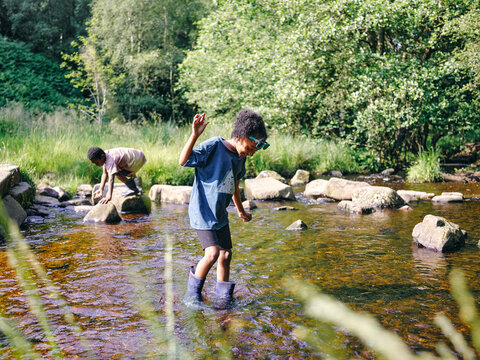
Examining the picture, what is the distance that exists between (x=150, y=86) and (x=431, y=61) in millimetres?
21395

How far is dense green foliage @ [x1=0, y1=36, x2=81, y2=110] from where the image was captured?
25.7 meters

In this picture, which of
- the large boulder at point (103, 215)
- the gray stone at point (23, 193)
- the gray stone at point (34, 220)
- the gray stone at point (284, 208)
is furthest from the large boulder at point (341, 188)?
the gray stone at point (23, 193)

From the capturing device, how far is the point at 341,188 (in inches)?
424

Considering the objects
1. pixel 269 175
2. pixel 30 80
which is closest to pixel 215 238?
pixel 269 175

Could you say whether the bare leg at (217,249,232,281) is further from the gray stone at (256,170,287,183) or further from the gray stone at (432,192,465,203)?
the gray stone at (256,170,287,183)

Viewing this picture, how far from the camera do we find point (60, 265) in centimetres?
539

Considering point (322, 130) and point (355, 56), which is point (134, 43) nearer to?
point (322, 130)

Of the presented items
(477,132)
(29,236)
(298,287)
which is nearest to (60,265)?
(29,236)

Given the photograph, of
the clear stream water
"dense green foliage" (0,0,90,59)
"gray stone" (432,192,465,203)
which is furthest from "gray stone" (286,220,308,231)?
"dense green foliage" (0,0,90,59)

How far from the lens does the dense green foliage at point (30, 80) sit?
2570cm

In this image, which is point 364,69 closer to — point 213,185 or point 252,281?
point 252,281

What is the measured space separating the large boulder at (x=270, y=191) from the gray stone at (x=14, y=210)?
5198 mm

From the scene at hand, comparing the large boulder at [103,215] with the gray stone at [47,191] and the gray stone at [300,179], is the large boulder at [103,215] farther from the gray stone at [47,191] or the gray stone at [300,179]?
the gray stone at [300,179]

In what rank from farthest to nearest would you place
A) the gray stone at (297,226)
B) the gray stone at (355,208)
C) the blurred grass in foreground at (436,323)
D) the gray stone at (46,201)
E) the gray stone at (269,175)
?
1. the gray stone at (269,175)
2. the gray stone at (46,201)
3. the gray stone at (355,208)
4. the gray stone at (297,226)
5. the blurred grass in foreground at (436,323)
